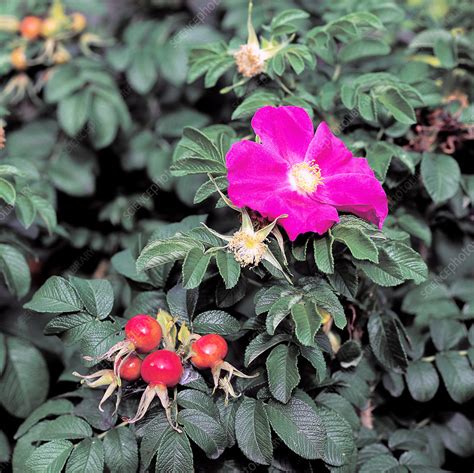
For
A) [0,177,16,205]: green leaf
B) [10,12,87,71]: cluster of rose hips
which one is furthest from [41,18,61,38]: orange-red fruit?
[0,177,16,205]: green leaf

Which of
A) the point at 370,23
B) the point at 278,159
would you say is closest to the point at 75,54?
the point at 370,23

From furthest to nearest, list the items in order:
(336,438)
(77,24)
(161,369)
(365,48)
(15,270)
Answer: (77,24) → (365,48) → (15,270) → (336,438) → (161,369)

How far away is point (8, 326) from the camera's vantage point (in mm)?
1335

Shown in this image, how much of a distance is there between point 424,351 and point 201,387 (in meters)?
0.50

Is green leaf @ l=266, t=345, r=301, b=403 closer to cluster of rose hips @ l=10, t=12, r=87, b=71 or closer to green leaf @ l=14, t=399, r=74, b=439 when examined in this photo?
green leaf @ l=14, t=399, r=74, b=439

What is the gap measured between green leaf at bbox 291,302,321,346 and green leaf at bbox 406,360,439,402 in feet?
1.14

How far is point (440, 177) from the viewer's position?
117cm

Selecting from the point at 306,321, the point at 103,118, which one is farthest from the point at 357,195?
the point at 103,118

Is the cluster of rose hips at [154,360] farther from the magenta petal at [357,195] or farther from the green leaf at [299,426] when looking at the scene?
the magenta petal at [357,195]

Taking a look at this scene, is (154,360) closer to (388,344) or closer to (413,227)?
(388,344)

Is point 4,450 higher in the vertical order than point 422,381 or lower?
lower

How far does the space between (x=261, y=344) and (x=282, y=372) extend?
0.15ft

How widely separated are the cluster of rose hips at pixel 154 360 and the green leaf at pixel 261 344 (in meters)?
0.03

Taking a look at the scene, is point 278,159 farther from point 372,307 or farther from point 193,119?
point 193,119
